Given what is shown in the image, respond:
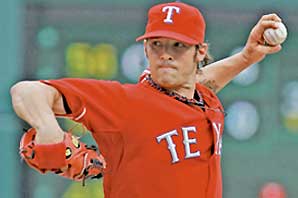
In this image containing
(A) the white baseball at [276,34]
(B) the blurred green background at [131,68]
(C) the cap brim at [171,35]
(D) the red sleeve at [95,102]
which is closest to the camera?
(D) the red sleeve at [95,102]

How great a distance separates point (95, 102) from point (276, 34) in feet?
2.29

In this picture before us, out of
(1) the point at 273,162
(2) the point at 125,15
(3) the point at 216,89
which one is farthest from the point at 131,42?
(3) the point at 216,89

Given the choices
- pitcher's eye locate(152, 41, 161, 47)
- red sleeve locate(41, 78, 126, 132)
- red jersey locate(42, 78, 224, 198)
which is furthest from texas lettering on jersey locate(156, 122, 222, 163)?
pitcher's eye locate(152, 41, 161, 47)

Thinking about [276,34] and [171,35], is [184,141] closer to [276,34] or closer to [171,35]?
[171,35]

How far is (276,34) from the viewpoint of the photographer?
9.64 feet

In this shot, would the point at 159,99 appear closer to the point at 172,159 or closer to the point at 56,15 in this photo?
the point at 172,159

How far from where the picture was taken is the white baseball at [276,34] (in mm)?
2924

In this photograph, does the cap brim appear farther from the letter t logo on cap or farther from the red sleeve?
the red sleeve

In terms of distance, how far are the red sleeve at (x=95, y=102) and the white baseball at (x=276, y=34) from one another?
0.59 m

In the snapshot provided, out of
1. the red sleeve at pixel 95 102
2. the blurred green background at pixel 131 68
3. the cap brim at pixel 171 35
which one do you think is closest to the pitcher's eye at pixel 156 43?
the cap brim at pixel 171 35

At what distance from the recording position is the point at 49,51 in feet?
15.4

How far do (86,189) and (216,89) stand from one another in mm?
1692

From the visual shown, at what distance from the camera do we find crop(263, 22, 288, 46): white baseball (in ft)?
9.59

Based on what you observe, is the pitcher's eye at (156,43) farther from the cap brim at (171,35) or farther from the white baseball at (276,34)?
the white baseball at (276,34)
